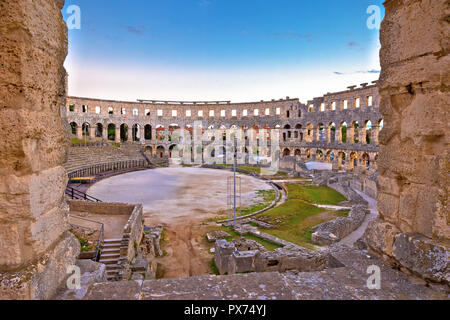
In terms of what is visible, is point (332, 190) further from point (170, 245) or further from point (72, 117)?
point (72, 117)

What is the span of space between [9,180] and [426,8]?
4294mm

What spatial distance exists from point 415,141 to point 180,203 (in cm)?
1550

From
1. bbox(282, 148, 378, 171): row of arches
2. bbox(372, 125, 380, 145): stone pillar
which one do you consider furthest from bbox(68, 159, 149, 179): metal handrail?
bbox(372, 125, 380, 145): stone pillar

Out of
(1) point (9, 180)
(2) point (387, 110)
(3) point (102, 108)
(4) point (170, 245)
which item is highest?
(3) point (102, 108)

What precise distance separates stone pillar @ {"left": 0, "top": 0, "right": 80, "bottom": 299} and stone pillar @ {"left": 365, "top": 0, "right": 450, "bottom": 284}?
3.53 meters

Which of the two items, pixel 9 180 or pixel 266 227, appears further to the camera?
pixel 266 227

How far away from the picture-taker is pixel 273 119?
43.0 meters

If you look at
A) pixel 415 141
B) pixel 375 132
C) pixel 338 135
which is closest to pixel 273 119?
pixel 338 135

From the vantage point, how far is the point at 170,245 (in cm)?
1109

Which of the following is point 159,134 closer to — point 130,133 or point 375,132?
point 130,133

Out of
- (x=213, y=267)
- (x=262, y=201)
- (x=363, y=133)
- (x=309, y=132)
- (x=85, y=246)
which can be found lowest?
(x=213, y=267)

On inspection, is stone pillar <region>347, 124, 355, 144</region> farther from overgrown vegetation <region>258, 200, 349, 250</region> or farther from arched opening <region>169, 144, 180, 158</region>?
arched opening <region>169, 144, 180, 158</region>

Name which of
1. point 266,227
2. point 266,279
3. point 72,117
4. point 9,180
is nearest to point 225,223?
point 266,227

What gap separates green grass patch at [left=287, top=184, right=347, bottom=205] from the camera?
1864cm
